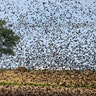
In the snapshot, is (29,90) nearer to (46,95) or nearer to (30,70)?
(46,95)

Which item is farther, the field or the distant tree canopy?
the field

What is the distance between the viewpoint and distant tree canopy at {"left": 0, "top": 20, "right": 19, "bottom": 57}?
52.7 m

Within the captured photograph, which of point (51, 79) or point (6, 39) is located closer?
point (6, 39)

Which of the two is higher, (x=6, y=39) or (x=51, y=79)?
(x=6, y=39)

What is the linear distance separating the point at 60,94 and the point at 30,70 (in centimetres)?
3922

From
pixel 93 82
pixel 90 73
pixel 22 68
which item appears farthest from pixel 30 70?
pixel 93 82

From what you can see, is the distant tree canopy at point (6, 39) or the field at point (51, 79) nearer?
the distant tree canopy at point (6, 39)

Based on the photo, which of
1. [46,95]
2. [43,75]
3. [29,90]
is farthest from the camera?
[43,75]

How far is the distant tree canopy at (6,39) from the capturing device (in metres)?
52.7

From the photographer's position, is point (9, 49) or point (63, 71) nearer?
point (9, 49)

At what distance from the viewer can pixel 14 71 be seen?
8344 cm

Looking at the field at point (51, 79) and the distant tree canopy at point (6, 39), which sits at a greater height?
the distant tree canopy at point (6, 39)

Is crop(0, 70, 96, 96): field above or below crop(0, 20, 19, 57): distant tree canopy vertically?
below

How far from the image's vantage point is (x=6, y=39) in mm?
54250
